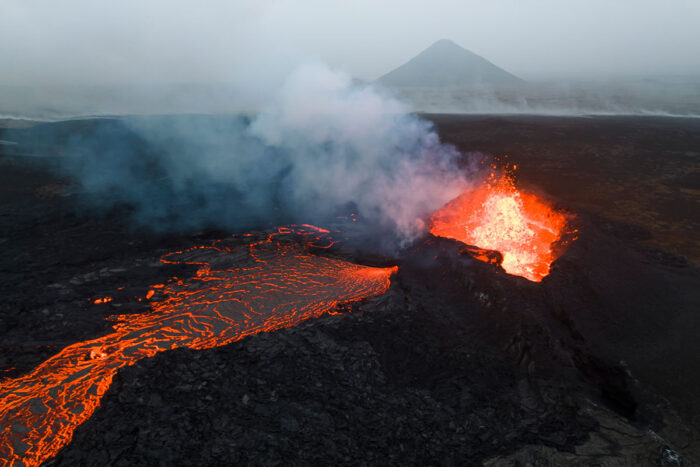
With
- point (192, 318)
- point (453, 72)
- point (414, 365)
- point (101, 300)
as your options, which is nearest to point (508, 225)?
point (414, 365)

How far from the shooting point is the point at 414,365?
784 cm

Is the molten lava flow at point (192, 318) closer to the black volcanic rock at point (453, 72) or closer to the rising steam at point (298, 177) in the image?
the rising steam at point (298, 177)

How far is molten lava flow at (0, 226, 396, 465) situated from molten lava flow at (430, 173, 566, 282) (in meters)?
3.17

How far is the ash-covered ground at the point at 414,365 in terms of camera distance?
5988mm

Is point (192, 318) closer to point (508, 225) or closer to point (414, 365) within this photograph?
point (414, 365)

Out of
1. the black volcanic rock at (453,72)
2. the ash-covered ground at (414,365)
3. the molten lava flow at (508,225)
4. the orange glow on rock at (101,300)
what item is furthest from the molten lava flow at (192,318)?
the black volcanic rock at (453,72)

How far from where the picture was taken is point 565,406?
668 cm

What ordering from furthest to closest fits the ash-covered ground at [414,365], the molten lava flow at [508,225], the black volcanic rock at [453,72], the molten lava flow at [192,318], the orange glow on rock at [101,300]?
the black volcanic rock at [453,72] < the molten lava flow at [508,225] < the orange glow on rock at [101,300] < the molten lava flow at [192,318] < the ash-covered ground at [414,365]

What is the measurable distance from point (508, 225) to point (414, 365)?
267 inches

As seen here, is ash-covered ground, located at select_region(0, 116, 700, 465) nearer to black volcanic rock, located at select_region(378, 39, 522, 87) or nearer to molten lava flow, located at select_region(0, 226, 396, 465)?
molten lava flow, located at select_region(0, 226, 396, 465)

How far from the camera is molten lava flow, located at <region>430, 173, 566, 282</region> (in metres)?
11.1

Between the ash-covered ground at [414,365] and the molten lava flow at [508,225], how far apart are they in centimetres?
73

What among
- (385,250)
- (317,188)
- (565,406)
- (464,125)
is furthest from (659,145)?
(565,406)

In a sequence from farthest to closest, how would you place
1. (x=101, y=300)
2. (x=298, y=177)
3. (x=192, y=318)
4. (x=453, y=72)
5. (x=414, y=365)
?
(x=453, y=72)
(x=298, y=177)
(x=101, y=300)
(x=192, y=318)
(x=414, y=365)
